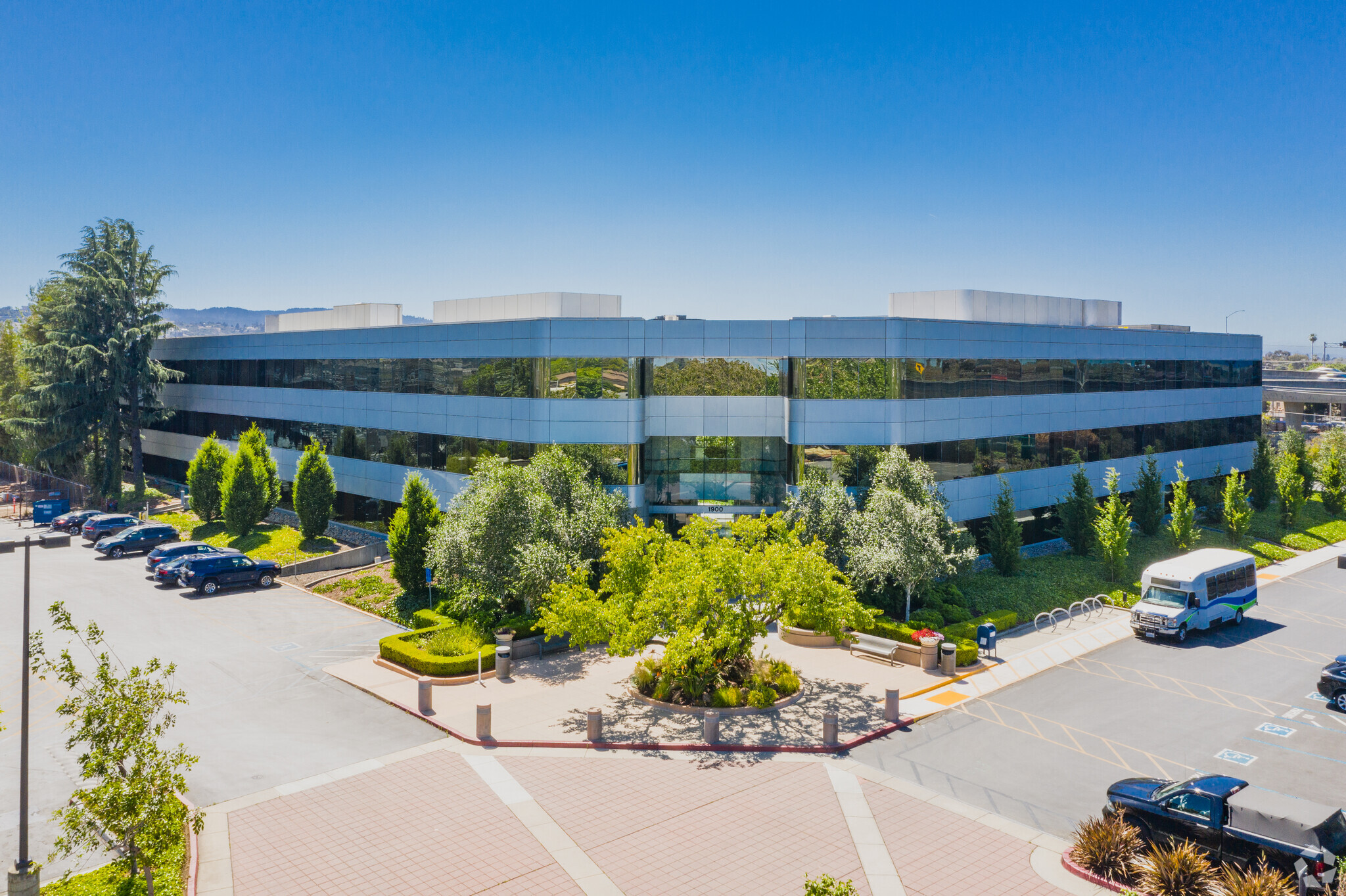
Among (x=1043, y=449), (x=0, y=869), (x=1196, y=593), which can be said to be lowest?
(x=0, y=869)

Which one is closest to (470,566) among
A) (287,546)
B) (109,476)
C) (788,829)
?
(788,829)

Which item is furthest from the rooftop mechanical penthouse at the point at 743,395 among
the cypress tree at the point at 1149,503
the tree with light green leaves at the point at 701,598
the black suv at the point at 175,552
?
the tree with light green leaves at the point at 701,598

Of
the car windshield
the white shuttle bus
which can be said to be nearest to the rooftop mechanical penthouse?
the car windshield

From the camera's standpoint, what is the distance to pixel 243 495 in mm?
47688

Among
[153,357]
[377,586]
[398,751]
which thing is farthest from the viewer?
[153,357]

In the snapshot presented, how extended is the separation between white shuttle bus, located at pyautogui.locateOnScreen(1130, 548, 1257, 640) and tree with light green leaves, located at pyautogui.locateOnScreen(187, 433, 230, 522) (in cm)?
4734

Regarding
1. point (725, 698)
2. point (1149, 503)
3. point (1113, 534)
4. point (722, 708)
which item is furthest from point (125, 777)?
point (1149, 503)

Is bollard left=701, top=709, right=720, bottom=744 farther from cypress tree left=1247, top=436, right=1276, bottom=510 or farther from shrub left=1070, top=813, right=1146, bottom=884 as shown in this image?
cypress tree left=1247, top=436, right=1276, bottom=510

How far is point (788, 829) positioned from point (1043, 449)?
104ft

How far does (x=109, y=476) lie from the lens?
5769 cm

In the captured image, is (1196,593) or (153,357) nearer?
(1196,593)

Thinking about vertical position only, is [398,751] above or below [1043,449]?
below

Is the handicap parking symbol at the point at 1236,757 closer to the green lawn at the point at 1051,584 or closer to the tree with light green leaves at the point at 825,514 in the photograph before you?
the green lawn at the point at 1051,584

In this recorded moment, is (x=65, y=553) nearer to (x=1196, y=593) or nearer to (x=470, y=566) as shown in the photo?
(x=470, y=566)
